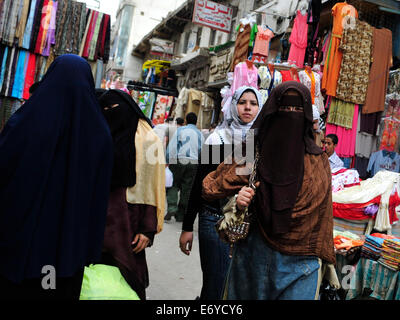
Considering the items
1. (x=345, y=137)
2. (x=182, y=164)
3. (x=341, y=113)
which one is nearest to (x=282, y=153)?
(x=182, y=164)

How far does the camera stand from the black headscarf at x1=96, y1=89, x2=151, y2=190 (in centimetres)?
257

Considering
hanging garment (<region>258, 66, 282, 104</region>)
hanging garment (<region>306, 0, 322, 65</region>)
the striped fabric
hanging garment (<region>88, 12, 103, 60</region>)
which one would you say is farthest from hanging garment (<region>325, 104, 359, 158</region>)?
hanging garment (<region>88, 12, 103, 60</region>)

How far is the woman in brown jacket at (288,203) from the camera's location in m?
2.15

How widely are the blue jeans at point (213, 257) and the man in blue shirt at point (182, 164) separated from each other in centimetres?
446

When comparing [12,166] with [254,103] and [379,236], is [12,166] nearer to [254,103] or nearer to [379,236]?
[254,103]

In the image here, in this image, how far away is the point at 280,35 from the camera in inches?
427

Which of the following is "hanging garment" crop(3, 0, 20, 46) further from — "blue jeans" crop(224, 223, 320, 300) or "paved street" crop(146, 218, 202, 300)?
"blue jeans" crop(224, 223, 320, 300)

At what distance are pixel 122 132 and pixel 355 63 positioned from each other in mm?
6700

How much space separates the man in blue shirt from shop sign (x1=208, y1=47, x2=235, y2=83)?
4.95m

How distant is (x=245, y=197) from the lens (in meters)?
2.18

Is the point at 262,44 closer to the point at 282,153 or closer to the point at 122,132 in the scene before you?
the point at 122,132

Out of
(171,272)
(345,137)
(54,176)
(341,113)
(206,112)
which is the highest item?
(206,112)

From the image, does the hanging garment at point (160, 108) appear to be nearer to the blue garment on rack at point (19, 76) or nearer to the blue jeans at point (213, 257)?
the blue garment on rack at point (19, 76)
